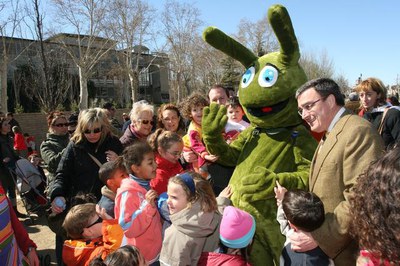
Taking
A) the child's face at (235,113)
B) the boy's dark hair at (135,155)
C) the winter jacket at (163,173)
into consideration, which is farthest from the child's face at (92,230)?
the child's face at (235,113)

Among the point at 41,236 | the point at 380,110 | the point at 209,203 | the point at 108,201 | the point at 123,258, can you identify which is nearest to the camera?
the point at 123,258

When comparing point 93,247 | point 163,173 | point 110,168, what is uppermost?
point 110,168

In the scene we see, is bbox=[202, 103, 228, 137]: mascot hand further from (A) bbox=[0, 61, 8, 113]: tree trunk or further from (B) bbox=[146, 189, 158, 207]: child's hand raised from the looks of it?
(A) bbox=[0, 61, 8, 113]: tree trunk

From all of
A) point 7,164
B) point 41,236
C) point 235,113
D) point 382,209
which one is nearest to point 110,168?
point 235,113

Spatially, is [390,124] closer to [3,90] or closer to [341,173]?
[341,173]

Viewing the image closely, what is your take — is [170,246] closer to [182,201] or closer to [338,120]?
[182,201]

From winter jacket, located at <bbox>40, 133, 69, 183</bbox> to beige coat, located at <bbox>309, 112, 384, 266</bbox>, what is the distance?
3159mm

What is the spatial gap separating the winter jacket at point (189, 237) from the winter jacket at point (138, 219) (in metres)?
0.31

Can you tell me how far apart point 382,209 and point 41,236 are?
5352 millimetres

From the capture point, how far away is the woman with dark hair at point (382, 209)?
1034 mm

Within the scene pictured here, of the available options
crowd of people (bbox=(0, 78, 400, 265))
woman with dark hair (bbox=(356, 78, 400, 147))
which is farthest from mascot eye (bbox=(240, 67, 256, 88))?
woman with dark hair (bbox=(356, 78, 400, 147))

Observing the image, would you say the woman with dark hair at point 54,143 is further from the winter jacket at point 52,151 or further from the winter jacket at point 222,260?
the winter jacket at point 222,260

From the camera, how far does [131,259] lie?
6.51ft

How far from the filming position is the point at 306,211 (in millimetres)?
1857
